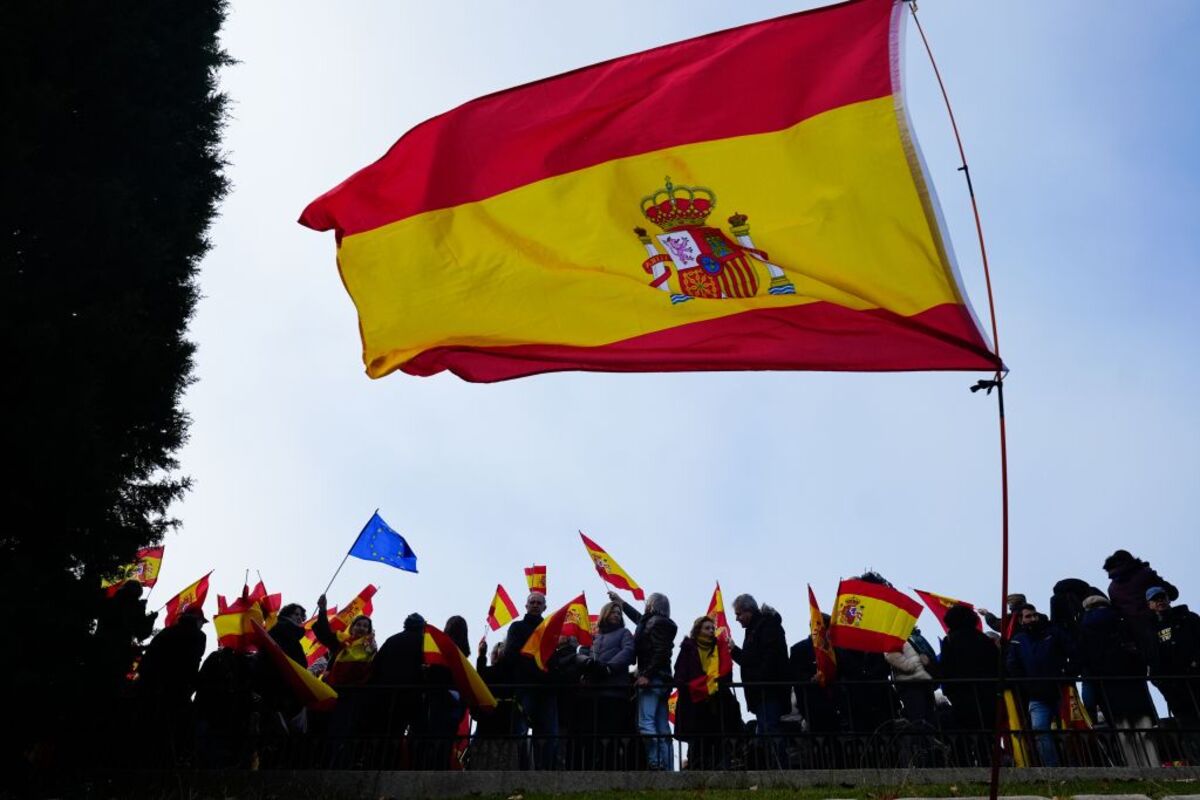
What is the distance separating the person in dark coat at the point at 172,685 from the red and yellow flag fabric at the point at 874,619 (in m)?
6.53

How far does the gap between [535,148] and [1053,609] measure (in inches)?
338

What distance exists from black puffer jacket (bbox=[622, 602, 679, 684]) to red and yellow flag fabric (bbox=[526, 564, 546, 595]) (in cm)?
491

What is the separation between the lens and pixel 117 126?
11.5 meters

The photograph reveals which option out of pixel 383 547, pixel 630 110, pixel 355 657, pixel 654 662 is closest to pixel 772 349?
pixel 630 110

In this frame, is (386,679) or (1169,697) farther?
(386,679)

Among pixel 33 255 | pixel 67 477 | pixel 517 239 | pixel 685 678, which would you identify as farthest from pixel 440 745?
pixel 33 255

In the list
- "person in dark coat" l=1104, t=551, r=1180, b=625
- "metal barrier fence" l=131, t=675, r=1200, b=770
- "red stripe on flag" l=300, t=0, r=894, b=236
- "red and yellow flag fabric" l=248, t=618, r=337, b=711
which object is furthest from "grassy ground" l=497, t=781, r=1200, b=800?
"red stripe on flag" l=300, t=0, r=894, b=236

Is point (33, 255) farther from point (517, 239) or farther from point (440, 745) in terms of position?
point (440, 745)

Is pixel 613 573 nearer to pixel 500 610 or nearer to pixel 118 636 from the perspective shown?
pixel 500 610

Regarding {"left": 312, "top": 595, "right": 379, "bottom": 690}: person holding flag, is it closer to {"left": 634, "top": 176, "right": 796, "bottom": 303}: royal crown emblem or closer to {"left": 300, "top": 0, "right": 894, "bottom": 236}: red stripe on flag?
{"left": 300, "top": 0, "right": 894, "bottom": 236}: red stripe on flag

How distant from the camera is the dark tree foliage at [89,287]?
359 inches

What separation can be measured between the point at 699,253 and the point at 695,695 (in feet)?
18.0

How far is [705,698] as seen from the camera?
11.1 meters

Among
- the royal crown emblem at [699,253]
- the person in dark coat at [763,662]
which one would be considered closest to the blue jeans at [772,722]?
the person in dark coat at [763,662]
